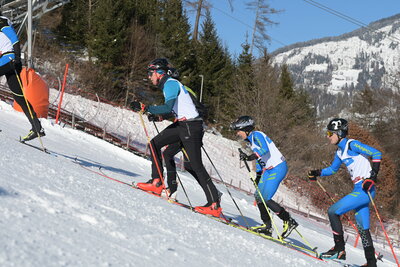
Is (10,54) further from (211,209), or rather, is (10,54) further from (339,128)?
(339,128)

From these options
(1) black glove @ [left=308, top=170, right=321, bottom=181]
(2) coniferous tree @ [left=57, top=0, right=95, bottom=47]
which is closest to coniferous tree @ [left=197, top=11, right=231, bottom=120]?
(2) coniferous tree @ [left=57, top=0, right=95, bottom=47]

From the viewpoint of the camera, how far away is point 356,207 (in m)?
5.93

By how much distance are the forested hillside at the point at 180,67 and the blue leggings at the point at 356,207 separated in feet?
74.2

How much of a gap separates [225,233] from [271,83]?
2635cm

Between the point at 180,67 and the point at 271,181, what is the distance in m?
33.1

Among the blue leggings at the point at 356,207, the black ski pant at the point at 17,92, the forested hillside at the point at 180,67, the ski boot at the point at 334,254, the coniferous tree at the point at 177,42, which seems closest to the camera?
the ski boot at the point at 334,254

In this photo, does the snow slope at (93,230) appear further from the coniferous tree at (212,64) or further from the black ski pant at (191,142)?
the coniferous tree at (212,64)

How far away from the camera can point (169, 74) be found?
5.73 m

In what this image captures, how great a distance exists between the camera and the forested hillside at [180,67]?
29.2 metres

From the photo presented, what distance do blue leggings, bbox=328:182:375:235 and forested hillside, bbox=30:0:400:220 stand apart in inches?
890

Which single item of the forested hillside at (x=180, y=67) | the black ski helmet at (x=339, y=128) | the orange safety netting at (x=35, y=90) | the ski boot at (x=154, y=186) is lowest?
the ski boot at (x=154, y=186)

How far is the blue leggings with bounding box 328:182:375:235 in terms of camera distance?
19.3 feet

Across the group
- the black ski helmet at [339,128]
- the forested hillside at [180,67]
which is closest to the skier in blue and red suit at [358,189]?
the black ski helmet at [339,128]

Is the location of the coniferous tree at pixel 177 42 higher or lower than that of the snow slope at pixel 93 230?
higher
